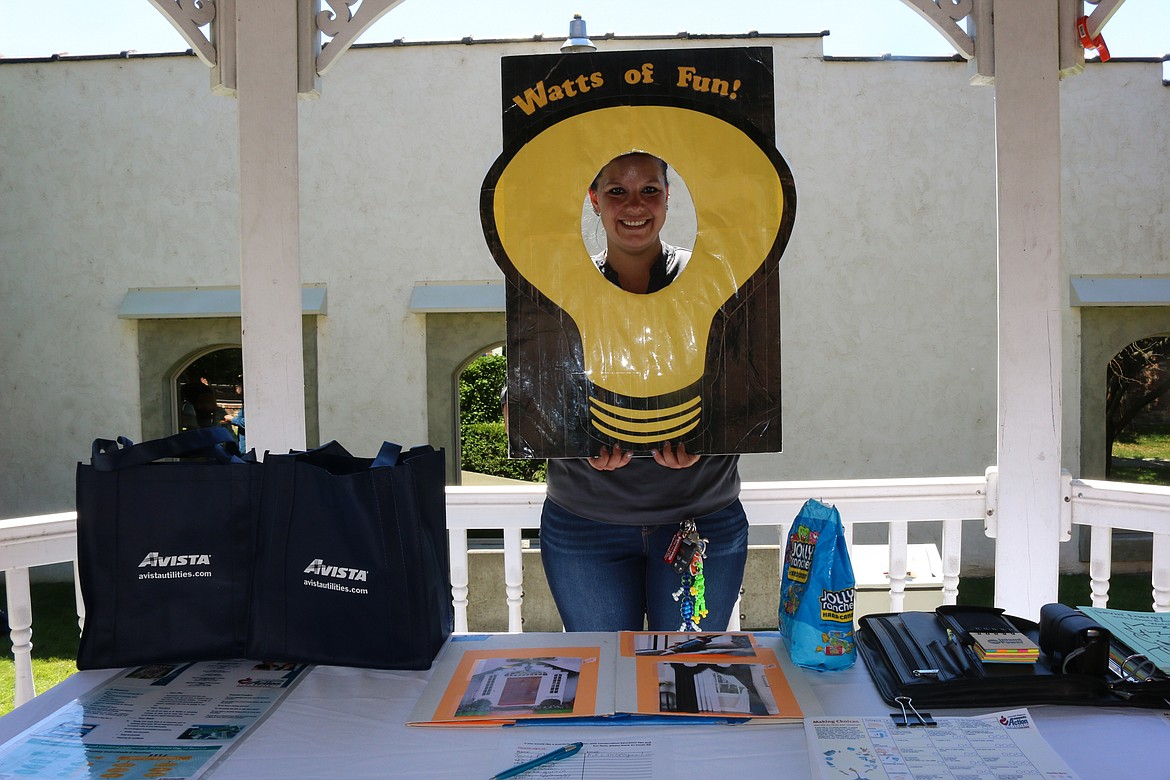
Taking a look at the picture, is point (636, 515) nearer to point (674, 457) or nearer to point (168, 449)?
point (674, 457)

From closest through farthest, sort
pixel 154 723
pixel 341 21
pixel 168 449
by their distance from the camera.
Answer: pixel 154 723 → pixel 168 449 → pixel 341 21

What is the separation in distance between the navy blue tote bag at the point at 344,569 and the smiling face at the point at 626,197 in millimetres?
665

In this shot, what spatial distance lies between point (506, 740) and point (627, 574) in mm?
658

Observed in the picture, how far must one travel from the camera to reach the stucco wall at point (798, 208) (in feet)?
26.7

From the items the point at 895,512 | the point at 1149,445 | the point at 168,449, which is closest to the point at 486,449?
the point at 1149,445

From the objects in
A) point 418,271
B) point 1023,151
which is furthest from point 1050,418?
point 418,271

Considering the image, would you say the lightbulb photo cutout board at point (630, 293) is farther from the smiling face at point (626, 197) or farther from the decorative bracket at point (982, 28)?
the decorative bracket at point (982, 28)

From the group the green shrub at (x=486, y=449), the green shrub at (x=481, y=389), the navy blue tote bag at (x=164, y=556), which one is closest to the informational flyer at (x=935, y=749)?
the navy blue tote bag at (x=164, y=556)

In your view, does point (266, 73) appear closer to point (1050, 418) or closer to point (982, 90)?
point (1050, 418)

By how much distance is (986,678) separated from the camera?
1.22 m

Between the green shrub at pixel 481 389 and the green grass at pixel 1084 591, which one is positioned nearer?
the green grass at pixel 1084 591

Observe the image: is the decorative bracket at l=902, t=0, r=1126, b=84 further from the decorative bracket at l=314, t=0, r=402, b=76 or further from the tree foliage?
the tree foliage

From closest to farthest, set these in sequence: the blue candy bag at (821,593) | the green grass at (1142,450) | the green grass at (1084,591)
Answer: the blue candy bag at (821,593), the green grass at (1084,591), the green grass at (1142,450)

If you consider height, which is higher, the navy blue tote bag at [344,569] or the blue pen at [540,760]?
the navy blue tote bag at [344,569]
